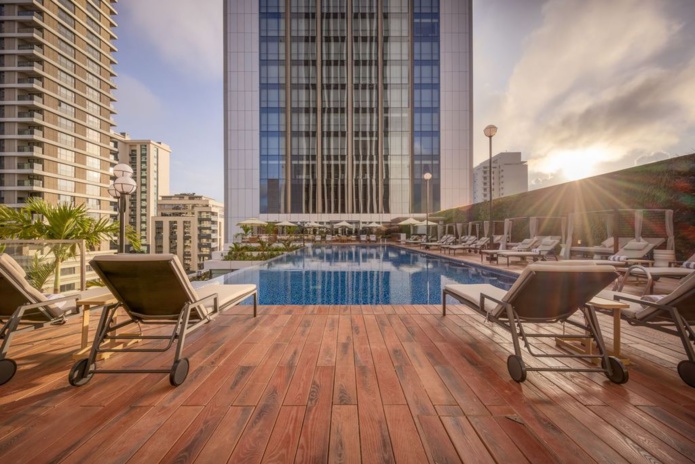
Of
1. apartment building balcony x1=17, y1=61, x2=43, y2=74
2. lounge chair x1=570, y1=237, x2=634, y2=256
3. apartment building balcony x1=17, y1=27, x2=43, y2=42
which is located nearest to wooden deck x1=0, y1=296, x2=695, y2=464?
lounge chair x1=570, y1=237, x2=634, y2=256

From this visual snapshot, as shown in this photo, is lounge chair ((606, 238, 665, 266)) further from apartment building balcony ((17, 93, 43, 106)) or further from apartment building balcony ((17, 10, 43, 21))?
apartment building balcony ((17, 10, 43, 21))

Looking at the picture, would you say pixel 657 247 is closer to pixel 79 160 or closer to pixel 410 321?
pixel 410 321

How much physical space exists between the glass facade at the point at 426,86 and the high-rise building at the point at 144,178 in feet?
286

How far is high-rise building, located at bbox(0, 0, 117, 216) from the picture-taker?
40562mm

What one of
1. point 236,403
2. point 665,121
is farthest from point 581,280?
point 665,121

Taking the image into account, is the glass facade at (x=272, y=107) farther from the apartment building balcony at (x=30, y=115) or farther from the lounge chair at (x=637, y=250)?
the apartment building balcony at (x=30, y=115)

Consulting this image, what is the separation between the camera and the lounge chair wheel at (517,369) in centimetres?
213

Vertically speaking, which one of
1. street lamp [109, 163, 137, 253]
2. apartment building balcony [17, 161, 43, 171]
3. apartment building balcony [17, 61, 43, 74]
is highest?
apartment building balcony [17, 61, 43, 74]

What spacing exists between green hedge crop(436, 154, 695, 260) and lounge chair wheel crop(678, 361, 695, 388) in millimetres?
7454

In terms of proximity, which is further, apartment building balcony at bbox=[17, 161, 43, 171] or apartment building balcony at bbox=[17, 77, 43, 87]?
apartment building balcony at bbox=[17, 77, 43, 87]

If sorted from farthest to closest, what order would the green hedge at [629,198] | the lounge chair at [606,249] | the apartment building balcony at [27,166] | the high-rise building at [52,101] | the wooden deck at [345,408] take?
the high-rise building at [52,101], the apartment building balcony at [27,166], the lounge chair at [606,249], the green hedge at [629,198], the wooden deck at [345,408]

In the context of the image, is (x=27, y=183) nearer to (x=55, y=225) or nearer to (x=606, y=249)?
(x=55, y=225)

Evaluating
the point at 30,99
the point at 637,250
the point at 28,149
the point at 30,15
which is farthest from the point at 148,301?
the point at 30,15

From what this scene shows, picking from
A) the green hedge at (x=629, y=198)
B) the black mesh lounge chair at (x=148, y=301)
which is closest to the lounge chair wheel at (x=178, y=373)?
the black mesh lounge chair at (x=148, y=301)
